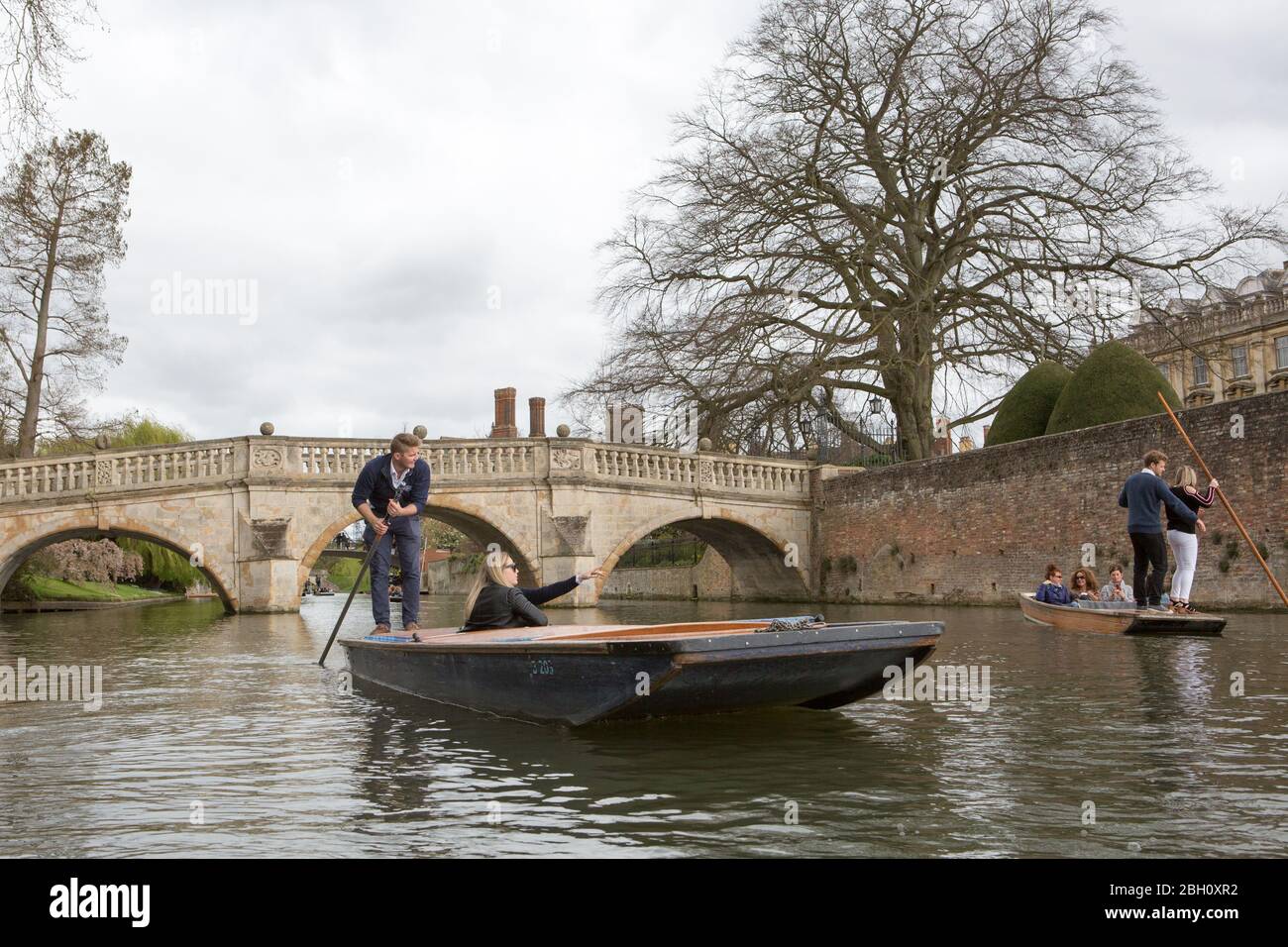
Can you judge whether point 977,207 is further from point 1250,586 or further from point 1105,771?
point 1105,771

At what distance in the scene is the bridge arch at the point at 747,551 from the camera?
2223cm

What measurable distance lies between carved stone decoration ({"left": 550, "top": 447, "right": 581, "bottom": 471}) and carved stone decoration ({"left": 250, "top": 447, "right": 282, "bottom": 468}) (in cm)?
482

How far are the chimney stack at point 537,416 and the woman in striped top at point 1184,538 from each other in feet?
103

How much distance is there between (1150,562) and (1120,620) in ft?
1.96

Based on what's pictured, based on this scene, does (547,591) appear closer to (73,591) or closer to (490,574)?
(490,574)

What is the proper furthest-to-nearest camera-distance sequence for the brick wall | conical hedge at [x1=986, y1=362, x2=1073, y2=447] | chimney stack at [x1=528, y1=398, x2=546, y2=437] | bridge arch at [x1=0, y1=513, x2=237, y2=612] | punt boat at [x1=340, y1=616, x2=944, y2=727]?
chimney stack at [x1=528, y1=398, x2=546, y2=437] < conical hedge at [x1=986, y1=362, x2=1073, y2=447] < bridge arch at [x1=0, y1=513, x2=237, y2=612] < the brick wall < punt boat at [x1=340, y1=616, x2=944, y2=727]

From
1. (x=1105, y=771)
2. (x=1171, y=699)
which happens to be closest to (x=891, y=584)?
(x=1171, y=699)

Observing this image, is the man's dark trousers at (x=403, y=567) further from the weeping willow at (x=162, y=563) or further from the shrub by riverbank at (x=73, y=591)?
the weeping willow at (x=162, y=563)

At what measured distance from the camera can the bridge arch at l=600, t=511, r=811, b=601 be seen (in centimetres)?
2223

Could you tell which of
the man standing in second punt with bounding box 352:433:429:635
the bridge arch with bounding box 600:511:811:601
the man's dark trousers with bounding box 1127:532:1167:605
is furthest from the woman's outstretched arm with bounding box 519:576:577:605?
the bridge arch with bounding box 600:511:811:601

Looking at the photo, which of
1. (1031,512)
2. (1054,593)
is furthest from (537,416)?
(1054,593)

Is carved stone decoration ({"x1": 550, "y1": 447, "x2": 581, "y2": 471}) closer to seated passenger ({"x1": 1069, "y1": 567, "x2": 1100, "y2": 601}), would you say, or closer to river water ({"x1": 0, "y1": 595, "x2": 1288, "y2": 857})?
seated passenger ({"x1": 1069, "y1": 567, "x2": 1100, "y2": 601})
